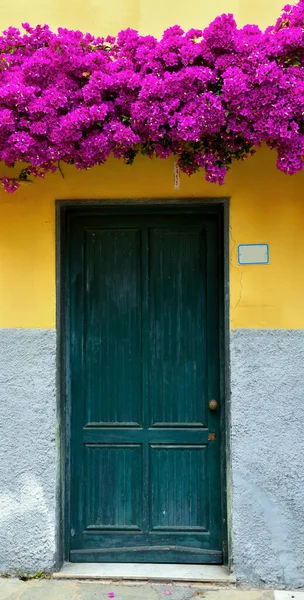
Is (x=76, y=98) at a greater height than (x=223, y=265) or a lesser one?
greater

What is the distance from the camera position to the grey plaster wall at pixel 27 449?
4.23 meters

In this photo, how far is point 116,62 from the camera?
12.3ft

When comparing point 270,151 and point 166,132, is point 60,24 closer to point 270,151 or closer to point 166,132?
point 166,132

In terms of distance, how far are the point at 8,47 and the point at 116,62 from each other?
700 mm

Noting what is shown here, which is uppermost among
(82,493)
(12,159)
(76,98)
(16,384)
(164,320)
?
(76,98)

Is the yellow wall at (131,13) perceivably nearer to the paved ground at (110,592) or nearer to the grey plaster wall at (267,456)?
the grey plaster wall at (267,456)

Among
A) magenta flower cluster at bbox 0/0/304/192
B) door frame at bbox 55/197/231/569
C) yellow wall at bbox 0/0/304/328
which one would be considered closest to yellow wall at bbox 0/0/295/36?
yellow wall at bbox 0/0/304/328

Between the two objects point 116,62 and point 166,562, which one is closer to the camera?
point 116,62

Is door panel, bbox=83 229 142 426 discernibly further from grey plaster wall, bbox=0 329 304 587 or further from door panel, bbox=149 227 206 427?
grey plaster wall, bbox=0 329 304 587

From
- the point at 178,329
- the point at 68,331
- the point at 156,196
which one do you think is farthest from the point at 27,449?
the point at 156,196

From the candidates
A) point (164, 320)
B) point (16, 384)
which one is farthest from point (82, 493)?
point (164, 320)

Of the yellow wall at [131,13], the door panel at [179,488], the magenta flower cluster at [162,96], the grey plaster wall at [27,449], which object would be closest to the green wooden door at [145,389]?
the door panel at [179,488]

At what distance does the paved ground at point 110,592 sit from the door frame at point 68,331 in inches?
7.9

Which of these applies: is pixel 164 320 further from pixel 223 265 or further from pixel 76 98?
pixel 76 98
